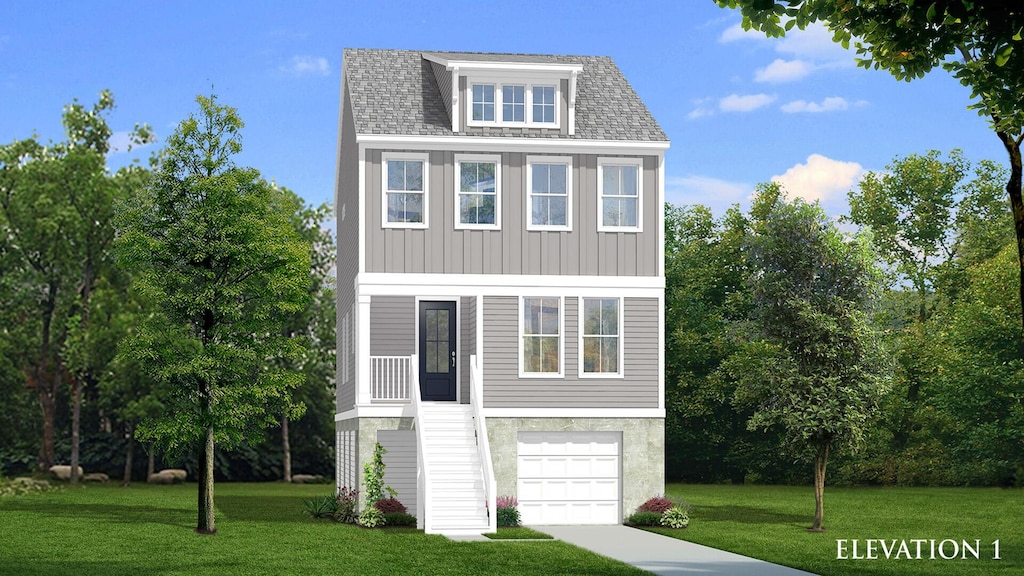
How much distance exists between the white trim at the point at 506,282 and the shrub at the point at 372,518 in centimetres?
459

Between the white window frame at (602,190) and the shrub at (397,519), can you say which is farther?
the white window frame at (602,190)

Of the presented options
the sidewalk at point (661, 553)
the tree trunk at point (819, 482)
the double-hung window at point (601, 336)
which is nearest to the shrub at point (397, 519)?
the sidewalk at point (661, 553)

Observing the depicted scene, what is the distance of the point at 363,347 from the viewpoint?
1087 inches

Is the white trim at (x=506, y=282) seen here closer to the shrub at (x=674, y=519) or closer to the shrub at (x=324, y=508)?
the shrub at (x=674, y=519)

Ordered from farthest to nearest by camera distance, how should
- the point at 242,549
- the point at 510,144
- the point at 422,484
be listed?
the point at 510,144 < the point at 422,484 < the point at 242,549

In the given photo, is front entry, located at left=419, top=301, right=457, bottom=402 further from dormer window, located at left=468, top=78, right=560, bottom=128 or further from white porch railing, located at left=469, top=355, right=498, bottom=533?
dormer window, located at left=468, top=78, right=560, bottom=128

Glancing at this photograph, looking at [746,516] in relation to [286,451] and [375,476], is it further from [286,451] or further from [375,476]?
[286,451]

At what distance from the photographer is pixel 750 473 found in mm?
48188

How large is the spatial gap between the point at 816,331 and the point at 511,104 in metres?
8.21

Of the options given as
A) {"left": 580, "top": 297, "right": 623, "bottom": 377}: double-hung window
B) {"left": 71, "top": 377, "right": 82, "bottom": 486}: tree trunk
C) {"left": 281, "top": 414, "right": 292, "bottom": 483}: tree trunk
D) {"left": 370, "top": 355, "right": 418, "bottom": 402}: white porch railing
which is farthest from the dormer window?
{"left": 281, "top": 414, "right": 292, "bottom": 483}: tree trunk

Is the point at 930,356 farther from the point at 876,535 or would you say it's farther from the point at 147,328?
the point at 147,328

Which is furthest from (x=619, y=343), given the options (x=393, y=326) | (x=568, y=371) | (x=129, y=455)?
(x=129, y=455)

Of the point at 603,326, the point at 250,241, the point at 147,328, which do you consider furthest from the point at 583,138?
the point at 147,328

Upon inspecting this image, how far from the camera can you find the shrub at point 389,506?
26.5 meters
